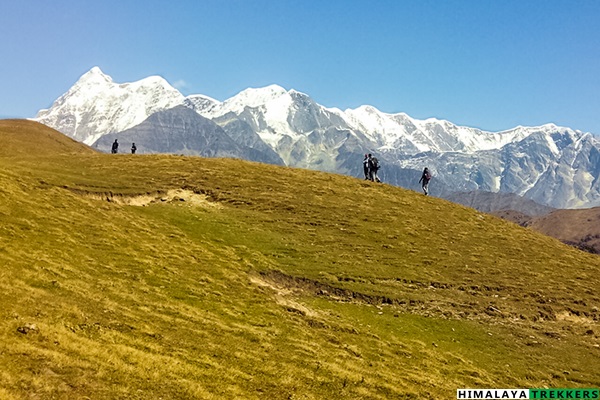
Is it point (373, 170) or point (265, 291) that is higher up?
point (373, 170)

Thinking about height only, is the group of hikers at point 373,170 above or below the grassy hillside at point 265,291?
above

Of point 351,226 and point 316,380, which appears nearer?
point 316,380

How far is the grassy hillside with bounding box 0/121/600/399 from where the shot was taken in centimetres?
1997

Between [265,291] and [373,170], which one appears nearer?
[265,291]

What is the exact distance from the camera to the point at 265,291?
118 feet

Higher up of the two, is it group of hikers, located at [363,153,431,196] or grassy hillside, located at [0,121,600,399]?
group of hikers, located at [363,153,431,196]

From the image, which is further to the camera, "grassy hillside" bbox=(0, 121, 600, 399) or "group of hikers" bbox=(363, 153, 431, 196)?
"group of hikers" bbox=(363, 153, 431, 196)

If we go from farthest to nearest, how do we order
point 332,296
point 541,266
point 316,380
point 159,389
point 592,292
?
point 541,266 < point 592,292 < point 332,296 < point 316,380 < point 159,389

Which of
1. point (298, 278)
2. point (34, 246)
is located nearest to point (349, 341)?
point (298, 278)

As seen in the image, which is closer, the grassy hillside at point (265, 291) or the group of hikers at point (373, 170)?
the grassy hillside at point (265, 291)

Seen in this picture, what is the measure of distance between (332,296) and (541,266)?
25929mm

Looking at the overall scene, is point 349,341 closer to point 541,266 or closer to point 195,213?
point 195,213

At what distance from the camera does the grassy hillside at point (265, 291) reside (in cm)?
1997

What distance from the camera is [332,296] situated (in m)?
38.1
